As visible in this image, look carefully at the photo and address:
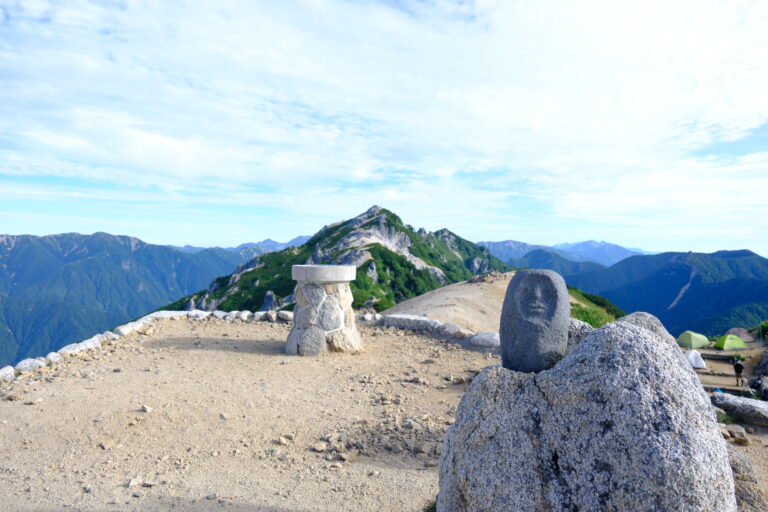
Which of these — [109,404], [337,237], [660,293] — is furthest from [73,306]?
[109,404]

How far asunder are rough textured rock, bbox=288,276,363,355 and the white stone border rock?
3414 mm

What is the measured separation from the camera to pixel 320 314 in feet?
36.0

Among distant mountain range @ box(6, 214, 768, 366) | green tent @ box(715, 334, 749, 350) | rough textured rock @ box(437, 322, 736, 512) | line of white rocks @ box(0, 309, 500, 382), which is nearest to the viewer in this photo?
rough textured rock @ box(437, 322, 736, 512)

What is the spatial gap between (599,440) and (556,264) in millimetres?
181865

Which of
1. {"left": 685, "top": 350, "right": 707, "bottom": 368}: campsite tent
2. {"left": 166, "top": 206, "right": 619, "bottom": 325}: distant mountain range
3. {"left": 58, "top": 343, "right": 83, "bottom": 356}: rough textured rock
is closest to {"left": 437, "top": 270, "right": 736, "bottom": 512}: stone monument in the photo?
{"left": 58, "top": 343, "right": 83, "bottom": 356}: rough textured rock

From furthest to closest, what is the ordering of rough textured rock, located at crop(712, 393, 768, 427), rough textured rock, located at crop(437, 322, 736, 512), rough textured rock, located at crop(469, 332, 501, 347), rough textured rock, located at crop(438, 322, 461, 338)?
rough textured rock, located at crop(438, 322, 461, 338), rough textured rock, located at crop(469, 332, 501, 347), rough textured rock, located at crop(712, 393, 768, 427), rough textured rock, located at crop(437, 322, 736, 512)

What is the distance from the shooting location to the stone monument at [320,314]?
10891 mm

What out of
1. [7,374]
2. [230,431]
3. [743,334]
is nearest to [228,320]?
[7,374]

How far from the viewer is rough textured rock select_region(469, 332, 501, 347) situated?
459 inches

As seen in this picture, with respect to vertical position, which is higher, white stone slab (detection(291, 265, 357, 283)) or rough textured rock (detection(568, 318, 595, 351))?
white stone slab (detection(291, 265, 357, 283))

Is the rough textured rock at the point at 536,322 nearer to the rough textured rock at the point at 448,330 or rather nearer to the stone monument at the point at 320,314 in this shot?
the stone monument at the point at 320,314

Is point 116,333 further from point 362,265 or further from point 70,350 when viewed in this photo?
point 362,265

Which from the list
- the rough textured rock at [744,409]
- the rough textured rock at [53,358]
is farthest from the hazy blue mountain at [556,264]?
the rough textured rock at [53,358]

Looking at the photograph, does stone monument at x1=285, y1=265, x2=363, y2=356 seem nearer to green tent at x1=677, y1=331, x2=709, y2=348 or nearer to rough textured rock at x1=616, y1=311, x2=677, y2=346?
rough textured rock at x1=616, y1=311, x2=677, y2=346
